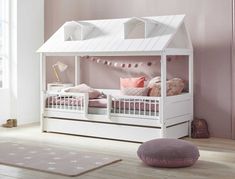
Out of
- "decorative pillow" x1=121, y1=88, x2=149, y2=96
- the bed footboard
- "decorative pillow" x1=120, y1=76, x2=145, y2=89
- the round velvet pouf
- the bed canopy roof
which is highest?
the bed canopy roof

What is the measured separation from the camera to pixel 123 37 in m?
5.66

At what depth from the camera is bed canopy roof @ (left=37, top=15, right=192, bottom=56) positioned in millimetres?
5352

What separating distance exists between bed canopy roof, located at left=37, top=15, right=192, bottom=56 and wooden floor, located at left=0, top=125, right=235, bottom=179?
1.08m

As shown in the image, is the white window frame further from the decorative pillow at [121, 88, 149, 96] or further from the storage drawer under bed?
the decorative pillow at [121, 88, 149, 96]

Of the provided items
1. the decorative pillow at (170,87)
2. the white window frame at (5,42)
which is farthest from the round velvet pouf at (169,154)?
the white window frame at (5,42)

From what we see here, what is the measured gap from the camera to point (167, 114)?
526cm

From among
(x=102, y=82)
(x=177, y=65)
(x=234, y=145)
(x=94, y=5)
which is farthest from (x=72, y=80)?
(x=234, y=145)

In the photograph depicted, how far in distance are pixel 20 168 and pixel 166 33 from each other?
7.75 ft

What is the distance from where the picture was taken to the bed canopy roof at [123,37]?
17.6 ft

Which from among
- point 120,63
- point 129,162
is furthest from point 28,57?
point 129,162

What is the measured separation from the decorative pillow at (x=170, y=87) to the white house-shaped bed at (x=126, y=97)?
86 millimetres

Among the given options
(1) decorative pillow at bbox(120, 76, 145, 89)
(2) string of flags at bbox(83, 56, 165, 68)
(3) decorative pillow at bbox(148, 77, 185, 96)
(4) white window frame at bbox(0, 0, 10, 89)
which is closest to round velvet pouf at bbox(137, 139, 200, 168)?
(3) decorative pillow at bbox(148, 77, 185, 96)

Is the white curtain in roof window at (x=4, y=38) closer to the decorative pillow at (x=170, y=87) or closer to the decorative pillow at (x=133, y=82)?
the decorative pillow at (x=133, y=82)

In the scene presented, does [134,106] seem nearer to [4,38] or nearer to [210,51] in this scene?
[210,51]
